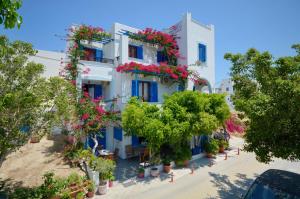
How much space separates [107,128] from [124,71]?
6.08 m

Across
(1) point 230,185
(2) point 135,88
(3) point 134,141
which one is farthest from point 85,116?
(1) point 230,185

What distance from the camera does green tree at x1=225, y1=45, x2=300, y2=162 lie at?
7289 mm

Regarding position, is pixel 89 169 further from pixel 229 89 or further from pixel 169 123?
pixel 229 89

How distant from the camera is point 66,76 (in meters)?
17.7

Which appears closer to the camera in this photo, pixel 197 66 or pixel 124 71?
pixel 124 71

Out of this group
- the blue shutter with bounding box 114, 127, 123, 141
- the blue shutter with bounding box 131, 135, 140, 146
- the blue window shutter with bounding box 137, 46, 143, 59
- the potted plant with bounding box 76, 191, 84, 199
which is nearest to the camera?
the potted plant with bounding box 76, 191, 84, 199

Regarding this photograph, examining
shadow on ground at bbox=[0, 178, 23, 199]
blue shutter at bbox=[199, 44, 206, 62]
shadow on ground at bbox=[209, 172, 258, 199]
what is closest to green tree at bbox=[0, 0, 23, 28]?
shadow on ground at bbox=[0, 178, 23, 199]

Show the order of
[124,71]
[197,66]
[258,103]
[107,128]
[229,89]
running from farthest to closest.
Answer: [229,89], [197,66], [107,128], [124,71], [258,103]

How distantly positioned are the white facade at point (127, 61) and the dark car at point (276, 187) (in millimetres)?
13044

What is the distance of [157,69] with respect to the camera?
19953 millimetres

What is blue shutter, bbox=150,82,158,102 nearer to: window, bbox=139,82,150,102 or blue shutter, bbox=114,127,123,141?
window, bbox=139,82,150,102

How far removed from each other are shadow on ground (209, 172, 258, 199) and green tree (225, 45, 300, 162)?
4.91 m

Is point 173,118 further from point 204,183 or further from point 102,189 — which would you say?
point 102,189

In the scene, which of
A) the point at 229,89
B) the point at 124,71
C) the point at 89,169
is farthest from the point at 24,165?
the point at 229,89
